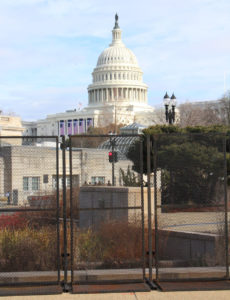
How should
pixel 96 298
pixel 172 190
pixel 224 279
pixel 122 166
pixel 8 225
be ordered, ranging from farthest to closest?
pixel 122 166
pixel 8 225
pixel 172 190
pixel 224 279
pixel 96 298

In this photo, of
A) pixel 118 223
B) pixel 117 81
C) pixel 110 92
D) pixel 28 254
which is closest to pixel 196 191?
pixel 118 223

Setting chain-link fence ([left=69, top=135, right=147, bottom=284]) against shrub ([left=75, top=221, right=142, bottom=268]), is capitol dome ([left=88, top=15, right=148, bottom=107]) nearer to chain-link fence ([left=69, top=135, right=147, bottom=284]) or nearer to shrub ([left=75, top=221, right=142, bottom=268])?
chain-link fence ([left=69, top=135, right=147, bottom=284])

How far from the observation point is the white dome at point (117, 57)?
153 m

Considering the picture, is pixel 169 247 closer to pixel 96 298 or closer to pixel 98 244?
pixel 98 244

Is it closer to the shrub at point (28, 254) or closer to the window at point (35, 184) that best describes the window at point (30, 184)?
the window at point (35, 184)

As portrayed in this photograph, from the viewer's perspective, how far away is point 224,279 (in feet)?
28.9

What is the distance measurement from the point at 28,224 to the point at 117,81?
140 m

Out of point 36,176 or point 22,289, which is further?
point 36,176

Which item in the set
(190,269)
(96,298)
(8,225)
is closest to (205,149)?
(190,269)

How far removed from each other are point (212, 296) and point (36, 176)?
332 cm

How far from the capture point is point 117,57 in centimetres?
15338

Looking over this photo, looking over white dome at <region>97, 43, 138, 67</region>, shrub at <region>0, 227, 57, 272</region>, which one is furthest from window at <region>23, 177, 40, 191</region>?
white dome at <region>97, 43, 138, 67</region>

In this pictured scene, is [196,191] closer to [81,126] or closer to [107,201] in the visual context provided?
[107,201]

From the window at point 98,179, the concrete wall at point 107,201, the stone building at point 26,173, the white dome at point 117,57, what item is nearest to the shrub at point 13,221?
the stone building at point 26,173
